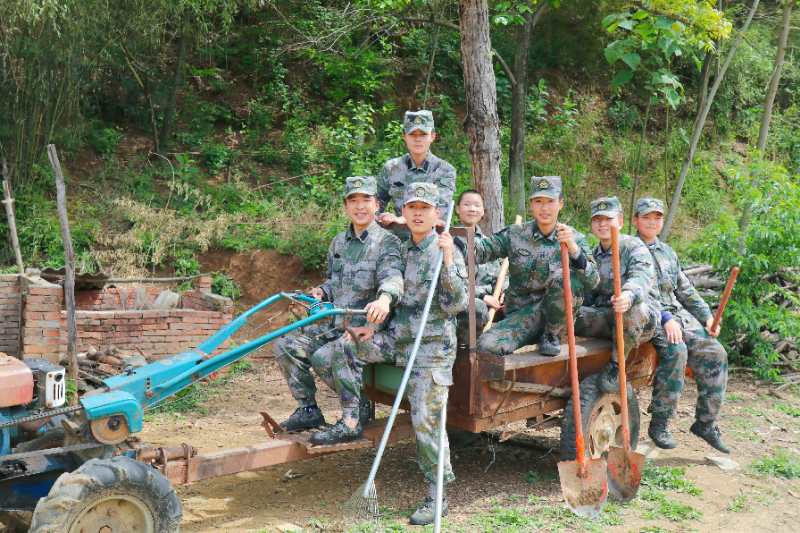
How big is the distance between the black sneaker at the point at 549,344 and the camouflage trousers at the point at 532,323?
0.12ft

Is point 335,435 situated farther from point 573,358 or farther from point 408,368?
point 573,358

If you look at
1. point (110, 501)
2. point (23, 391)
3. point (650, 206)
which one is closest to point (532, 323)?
point (650, 206)

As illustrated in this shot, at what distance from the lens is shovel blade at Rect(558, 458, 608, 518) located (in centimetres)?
559

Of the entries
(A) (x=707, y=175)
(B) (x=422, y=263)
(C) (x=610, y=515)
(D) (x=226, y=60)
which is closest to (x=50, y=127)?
(D) (x=226, y=60)

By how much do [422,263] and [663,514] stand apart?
240 cm

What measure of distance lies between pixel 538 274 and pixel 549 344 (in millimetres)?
514

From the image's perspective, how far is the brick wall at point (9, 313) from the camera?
8.91 metres

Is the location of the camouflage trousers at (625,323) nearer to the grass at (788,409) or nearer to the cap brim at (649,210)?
the cap brim at (649,210)

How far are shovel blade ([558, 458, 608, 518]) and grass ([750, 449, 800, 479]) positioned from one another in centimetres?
196

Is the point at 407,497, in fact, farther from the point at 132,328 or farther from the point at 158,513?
the point at 132,328

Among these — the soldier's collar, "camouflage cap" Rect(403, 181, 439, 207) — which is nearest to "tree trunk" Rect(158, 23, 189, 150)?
the soldier's collar

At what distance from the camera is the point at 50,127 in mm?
13219

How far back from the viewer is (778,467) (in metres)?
6.87

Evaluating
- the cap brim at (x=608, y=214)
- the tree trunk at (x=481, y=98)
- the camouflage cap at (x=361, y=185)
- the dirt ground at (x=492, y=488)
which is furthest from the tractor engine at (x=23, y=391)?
the tree trunk at (x=481, y=98)
